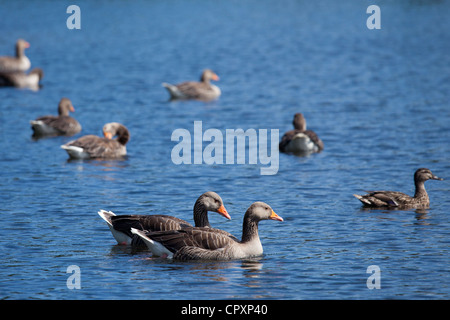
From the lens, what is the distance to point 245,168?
2381 centimetres

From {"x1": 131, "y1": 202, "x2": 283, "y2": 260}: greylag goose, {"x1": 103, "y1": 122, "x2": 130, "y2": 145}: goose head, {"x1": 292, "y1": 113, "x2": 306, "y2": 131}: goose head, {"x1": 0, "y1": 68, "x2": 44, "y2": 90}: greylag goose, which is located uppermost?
{"x1": 0, "y1": 68, "x2": 44, "y2": 90}: greylag goose

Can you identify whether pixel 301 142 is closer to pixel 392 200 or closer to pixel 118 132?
pixel 118 132

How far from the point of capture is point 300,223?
59.3 ft

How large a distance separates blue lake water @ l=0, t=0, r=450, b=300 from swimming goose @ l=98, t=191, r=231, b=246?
31cm

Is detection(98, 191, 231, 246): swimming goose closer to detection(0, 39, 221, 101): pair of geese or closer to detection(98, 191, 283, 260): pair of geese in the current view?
detection(98, 191, 283, 260): pair of geese

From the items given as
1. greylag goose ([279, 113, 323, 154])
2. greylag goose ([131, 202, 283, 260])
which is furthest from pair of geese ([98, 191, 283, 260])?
greylag goose ([279, 113, 323, 154])

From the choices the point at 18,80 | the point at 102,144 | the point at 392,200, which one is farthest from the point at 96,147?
the point at 18,80

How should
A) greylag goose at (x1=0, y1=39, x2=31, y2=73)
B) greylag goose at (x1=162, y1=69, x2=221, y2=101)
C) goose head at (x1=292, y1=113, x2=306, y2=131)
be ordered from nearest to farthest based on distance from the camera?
goose head at (x1=292, y1=113, x2=306, y2=131) → greylag goose at (x1=162, y1=69, x2=221, y2=101) → greylag goose at (x1=0, y1=39, x2=31, y2=73)

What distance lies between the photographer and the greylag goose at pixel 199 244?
606 inches

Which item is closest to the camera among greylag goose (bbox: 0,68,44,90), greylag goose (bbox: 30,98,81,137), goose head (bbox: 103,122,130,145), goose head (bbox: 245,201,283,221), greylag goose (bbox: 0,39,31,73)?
goose head (bbox: 245,201,283,221)

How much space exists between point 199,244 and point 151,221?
4.21 ft

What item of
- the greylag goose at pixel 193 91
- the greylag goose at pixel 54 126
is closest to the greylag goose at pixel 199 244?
the greylag goose at pixel 54 126

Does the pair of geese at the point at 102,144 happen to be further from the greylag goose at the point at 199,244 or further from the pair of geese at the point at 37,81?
the greylag goose at the point at 199,244

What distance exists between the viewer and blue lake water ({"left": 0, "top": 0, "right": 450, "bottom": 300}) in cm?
1454
